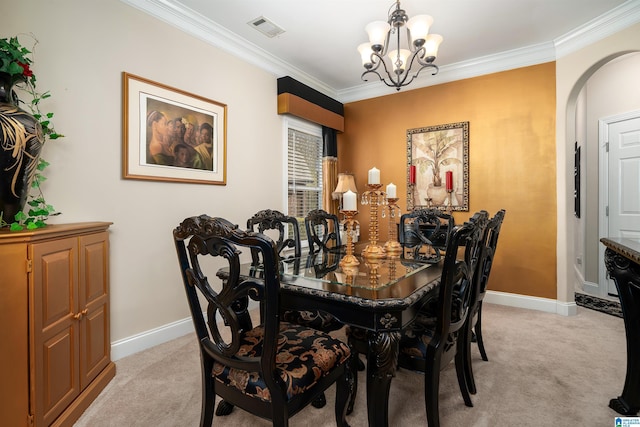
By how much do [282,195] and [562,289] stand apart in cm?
324

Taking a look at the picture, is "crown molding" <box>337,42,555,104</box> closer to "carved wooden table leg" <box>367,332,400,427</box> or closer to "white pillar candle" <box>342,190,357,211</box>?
"white pillar candle" <box>342,190,357,211</box>

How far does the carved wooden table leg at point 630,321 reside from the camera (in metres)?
1.63

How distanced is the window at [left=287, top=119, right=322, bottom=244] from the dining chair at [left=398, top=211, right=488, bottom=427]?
103 inches

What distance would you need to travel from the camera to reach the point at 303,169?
13.9 feet

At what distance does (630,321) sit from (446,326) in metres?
1.14

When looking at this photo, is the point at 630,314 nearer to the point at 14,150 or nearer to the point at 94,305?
the point at 94,305

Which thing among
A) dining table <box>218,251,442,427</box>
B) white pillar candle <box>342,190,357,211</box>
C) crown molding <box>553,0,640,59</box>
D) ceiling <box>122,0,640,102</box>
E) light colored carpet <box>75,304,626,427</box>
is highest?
ceiling <box>122,0,640,102</box>

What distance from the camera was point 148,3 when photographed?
8.03 ft

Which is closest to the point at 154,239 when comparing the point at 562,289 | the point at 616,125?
the point at 562,289

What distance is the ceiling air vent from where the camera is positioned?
2.83m

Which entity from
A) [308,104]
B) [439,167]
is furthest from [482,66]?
[308,104]

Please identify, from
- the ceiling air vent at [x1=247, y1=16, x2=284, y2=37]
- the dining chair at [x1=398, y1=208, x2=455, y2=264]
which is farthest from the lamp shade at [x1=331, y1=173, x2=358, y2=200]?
the ceiling air vent at [x1=247, y1=16, x2=284, y2=37]

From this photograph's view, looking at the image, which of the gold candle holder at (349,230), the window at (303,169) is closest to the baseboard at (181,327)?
the gold candle holder at (349,230)

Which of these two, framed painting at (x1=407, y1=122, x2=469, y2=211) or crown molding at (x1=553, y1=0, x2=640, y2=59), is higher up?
crown molding at (x1=553, y1=0, x2=640, y2=59)
